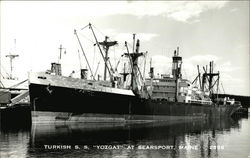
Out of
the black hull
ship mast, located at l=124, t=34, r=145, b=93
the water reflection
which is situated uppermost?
ship mast, located at l=124, t=34, r=145, b=93

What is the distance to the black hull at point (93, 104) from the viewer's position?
1303 inches

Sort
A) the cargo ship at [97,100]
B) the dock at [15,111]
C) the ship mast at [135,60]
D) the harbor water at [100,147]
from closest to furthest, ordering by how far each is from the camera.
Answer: the harbor water at [100,147]
the cargo ship at [97,100]
the dock at [15,111]
the ship mast at [135,60]

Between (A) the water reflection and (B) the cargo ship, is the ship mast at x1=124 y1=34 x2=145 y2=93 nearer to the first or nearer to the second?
(B) the cargo ship

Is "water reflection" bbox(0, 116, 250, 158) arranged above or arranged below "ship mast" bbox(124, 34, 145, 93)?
below

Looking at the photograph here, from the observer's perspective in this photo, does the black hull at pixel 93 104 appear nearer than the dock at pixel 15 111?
Yes

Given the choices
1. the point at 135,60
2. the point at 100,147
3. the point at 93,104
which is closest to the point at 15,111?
the point at 93,104

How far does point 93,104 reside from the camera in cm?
3575

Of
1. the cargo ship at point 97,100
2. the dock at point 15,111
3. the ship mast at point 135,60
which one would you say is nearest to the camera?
the cargo ship at point 97,100

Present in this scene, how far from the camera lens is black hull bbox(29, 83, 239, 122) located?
1303 inches

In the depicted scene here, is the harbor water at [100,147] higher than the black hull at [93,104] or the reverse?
the reverse

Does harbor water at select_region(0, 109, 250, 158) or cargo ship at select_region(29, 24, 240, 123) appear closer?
harbor water at select_region(0, 109, 250, 158)

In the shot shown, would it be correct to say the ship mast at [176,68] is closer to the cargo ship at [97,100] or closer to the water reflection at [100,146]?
the cargo ship at [97,100]

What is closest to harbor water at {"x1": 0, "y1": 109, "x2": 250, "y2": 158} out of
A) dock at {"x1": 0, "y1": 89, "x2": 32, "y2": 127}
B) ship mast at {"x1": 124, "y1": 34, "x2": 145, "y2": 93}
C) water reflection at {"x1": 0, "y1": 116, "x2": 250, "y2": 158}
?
water reflection at {"x1": 0, "y1": 116, "x2": 250, "y2": 158}

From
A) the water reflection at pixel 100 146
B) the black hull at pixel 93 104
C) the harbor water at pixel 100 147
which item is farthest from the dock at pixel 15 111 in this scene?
the harbor water at pixel 100 147
